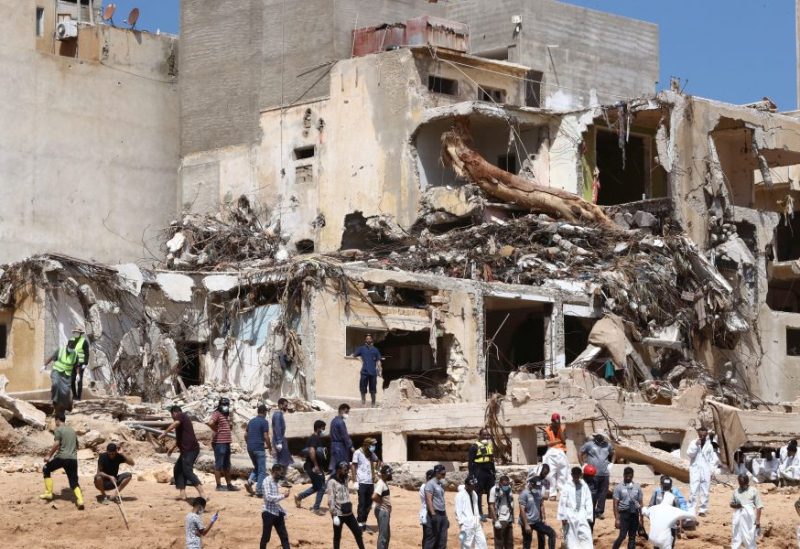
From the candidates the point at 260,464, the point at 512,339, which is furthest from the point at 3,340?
the point at 260,464

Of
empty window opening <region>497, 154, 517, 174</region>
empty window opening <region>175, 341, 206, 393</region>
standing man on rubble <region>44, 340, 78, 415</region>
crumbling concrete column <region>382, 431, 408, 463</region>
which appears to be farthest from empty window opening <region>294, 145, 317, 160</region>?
crumbling concrete column <region>382, 431, 408, 463</region>

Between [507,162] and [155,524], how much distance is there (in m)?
20.9

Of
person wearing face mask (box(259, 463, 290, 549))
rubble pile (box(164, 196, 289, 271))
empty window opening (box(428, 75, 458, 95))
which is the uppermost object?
empty window opening (box(428, 75, 458, 95))

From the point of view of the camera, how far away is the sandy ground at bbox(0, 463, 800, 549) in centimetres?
2344

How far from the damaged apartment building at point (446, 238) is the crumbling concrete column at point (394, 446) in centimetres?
3

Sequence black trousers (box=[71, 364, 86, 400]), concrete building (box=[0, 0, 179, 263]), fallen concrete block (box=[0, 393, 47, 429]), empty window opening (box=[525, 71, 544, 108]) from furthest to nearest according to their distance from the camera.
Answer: empty window opening (box=[525, 71, 544, 108]) < concrete building (box=[0, 0, 179, 263]) < black trousers (box=[71, 364, 86, 400]) < fallen concrete block (box=[0, 393, 47, 429])

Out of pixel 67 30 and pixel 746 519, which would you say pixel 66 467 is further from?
pixel 67 30

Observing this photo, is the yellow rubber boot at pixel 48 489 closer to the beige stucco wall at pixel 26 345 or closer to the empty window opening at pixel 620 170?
the beige stucco wall at pixel 26 345

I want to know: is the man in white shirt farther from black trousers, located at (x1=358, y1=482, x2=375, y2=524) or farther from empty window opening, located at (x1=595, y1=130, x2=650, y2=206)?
empty window opening, located at (x1=595, y1=130, x2=650, y2=206)

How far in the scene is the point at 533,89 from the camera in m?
47.8

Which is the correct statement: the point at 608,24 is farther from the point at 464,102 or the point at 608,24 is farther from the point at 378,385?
the point at 378,385

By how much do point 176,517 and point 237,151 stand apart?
876 inches

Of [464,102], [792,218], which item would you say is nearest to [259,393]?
[464,102]

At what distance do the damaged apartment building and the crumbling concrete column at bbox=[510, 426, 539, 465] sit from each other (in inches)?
28.3
